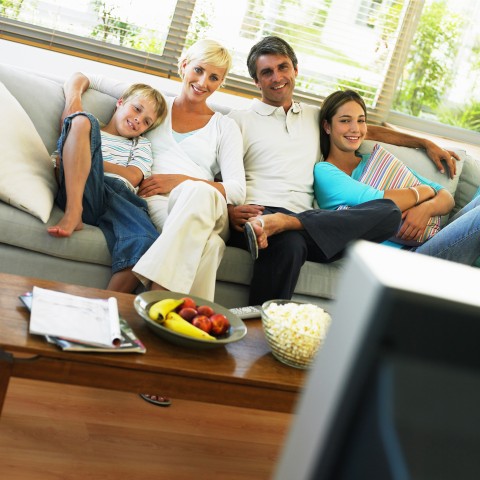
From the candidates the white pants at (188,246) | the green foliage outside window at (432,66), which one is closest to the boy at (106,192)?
the white pants at (188,246)

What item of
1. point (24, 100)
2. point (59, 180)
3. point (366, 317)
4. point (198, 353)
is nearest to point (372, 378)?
point (366, 317)

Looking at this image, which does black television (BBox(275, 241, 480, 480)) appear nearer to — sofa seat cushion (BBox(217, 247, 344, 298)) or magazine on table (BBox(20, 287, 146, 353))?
magazine on table (BBox(20, 287, 146, 353))

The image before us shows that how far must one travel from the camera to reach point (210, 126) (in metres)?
3.19

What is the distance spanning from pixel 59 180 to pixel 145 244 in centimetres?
43

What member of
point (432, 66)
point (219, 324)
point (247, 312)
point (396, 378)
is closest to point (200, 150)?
point (247, 312)

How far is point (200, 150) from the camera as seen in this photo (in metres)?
3.14

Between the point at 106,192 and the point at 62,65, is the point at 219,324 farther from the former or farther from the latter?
the point at 62,65

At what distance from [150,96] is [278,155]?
641 millimetres

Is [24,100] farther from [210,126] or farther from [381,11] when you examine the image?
[381,11]

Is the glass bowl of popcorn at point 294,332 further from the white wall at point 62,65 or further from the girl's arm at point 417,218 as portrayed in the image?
the white wall at point 62,65

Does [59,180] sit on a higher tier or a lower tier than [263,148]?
lower

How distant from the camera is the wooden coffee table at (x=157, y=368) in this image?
1547mm

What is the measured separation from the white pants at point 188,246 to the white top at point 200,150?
0.35 meters

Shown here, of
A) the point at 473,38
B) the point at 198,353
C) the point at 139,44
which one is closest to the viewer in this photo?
the point at 198,353
